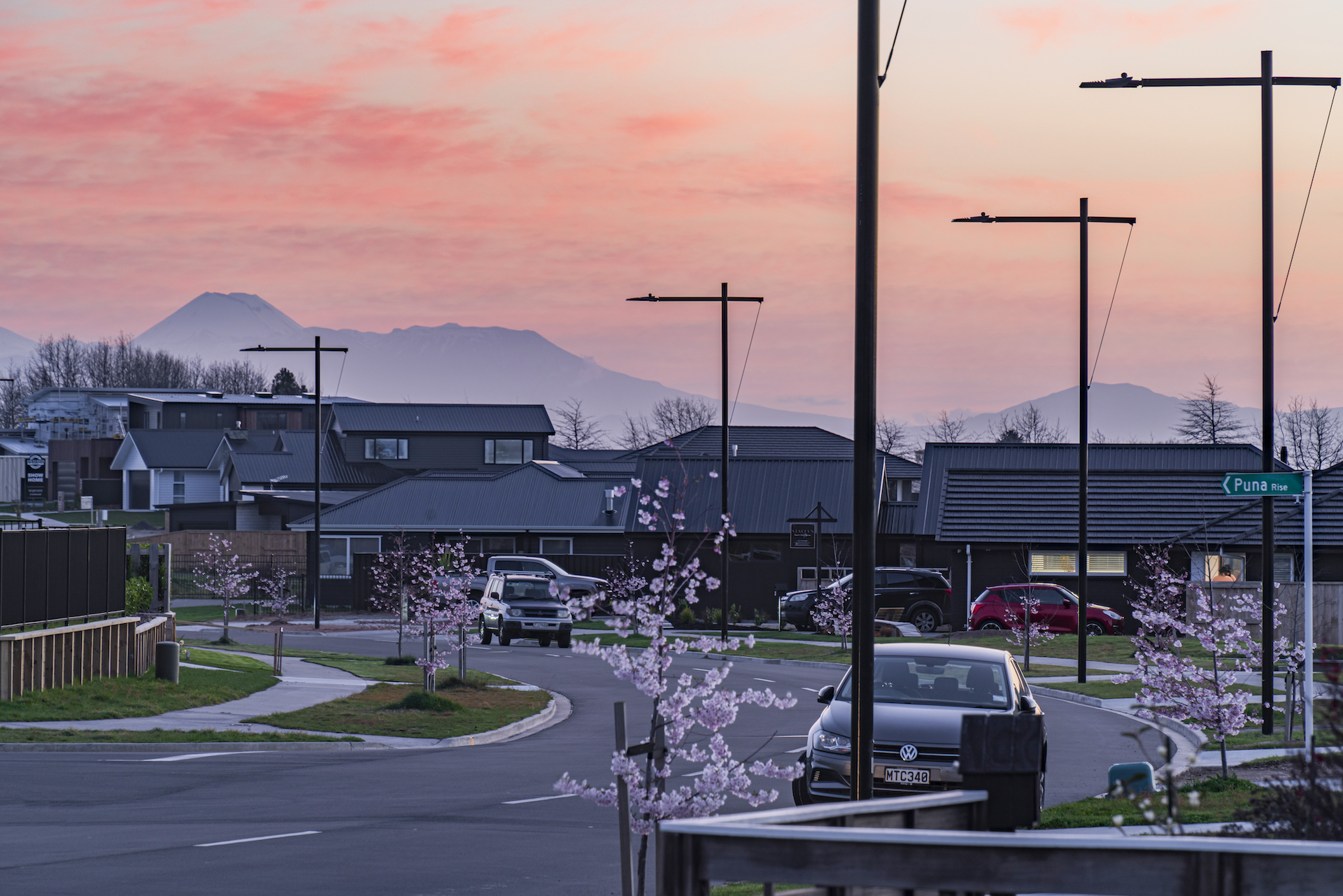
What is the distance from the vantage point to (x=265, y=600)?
174 ft

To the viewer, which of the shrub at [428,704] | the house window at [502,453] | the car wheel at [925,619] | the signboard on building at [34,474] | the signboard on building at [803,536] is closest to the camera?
the shrub at [428,704]

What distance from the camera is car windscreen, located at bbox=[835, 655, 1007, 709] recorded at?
13672 mm

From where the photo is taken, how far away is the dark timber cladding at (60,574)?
2164 centimetres

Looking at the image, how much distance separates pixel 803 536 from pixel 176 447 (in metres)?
52.7

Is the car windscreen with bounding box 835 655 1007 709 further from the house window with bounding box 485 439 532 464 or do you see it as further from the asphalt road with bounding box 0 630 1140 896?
the house window with bounding box 485 439 532 464

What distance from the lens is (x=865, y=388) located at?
33.1 ft

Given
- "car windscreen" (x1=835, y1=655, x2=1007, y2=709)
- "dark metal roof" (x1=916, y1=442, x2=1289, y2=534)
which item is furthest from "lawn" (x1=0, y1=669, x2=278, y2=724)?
"dark metal roof" (x1=916, y1=442, x2=1289, y2=534)

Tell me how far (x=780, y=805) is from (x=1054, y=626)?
28629 mm

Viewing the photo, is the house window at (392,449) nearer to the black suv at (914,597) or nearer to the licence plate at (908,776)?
the black suv at (914,597)

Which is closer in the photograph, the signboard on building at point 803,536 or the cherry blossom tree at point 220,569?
the cherry blossom tree at point 220,569

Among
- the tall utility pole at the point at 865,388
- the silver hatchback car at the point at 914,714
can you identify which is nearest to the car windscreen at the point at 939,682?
the silver hatchback car at the point at 914,714

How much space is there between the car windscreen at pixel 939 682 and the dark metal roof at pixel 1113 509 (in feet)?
103

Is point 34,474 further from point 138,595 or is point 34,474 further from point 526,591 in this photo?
point 138,595

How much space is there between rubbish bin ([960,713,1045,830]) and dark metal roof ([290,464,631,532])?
1902 inches
